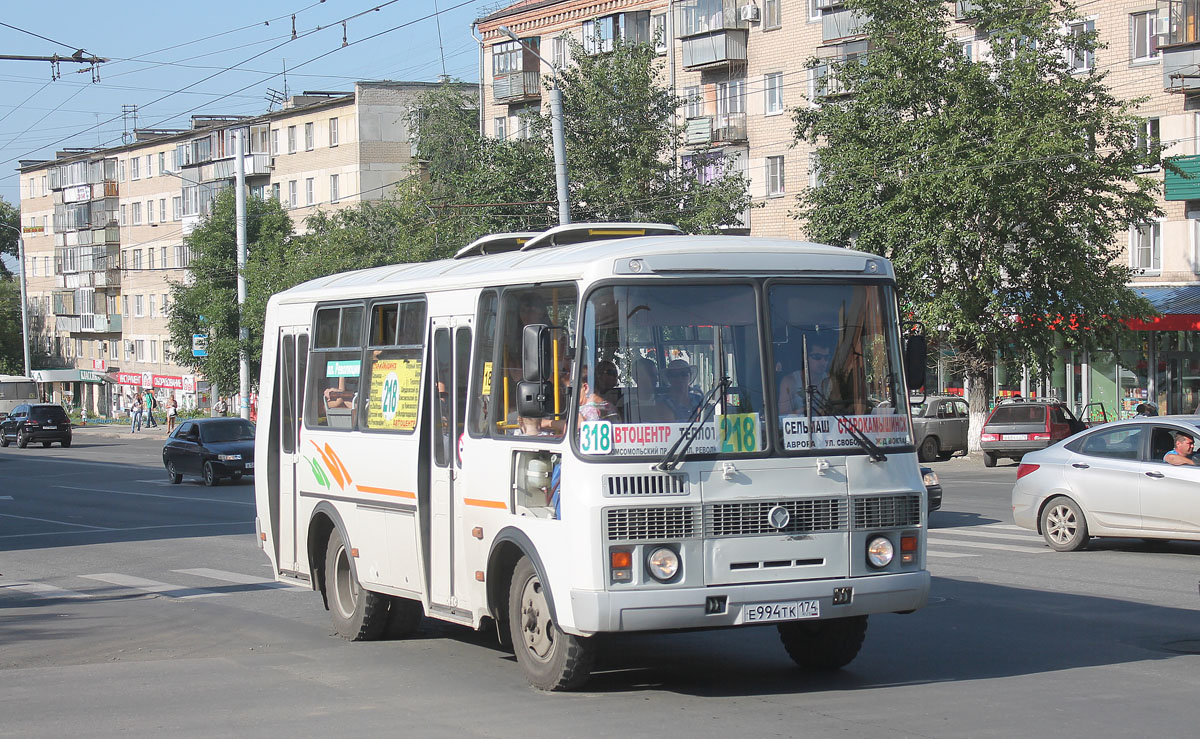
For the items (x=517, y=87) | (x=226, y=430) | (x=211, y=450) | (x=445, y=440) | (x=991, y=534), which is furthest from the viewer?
(x=517, y=87)

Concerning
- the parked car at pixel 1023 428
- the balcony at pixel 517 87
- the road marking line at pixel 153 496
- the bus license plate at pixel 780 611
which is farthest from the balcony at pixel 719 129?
the bus license plate at pixel 780 611

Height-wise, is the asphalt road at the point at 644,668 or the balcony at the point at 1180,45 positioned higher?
the balcony at the point at 1180,45

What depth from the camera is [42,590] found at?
628 inches

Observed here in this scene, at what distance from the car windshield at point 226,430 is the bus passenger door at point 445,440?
24.3m

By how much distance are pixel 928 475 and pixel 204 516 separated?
12.9 meters

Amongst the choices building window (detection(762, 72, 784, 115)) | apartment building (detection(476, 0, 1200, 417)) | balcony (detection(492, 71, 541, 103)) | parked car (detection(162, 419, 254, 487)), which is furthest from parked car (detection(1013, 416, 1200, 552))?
balcony (detection(492, 71, 541, 103))

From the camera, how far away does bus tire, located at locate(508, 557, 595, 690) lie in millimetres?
8453

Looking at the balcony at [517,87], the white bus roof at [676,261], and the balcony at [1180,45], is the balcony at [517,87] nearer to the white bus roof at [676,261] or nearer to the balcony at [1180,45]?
the balcony at [1180,45]

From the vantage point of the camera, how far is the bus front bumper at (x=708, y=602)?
8023mm

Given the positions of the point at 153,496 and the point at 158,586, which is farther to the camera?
the point at 153,496

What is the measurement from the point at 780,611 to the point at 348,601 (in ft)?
14.0

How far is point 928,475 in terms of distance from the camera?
17.1 metres

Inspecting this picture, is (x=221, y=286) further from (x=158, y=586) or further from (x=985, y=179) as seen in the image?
(x=158, y=586)

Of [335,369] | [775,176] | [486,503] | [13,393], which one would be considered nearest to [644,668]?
[486,503]
